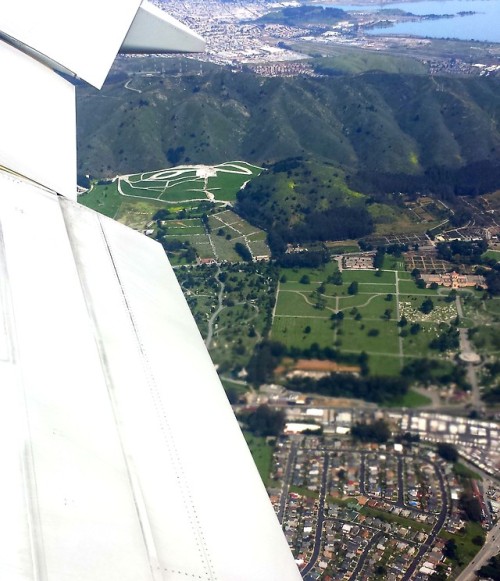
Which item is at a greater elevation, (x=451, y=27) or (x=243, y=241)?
(x=451, y=27)

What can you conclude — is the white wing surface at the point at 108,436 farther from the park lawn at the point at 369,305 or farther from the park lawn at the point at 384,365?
the park lawn at the point at 369,305

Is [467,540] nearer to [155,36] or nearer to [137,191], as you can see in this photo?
[155,36]

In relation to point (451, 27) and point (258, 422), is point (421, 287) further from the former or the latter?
point (451, 27)

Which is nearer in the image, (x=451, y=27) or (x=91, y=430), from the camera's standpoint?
(x=91, y=430)

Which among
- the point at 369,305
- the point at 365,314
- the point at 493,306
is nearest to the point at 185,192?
the point at 369,305

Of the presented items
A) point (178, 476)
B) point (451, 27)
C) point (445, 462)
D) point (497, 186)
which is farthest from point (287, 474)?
point (451, 27)

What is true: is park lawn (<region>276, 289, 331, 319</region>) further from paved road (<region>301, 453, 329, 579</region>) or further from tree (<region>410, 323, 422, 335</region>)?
paved road (<region>301, 453, 329, 579</region>)

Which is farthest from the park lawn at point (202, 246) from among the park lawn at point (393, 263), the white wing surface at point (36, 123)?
the white wing surface at point (36, 123)
